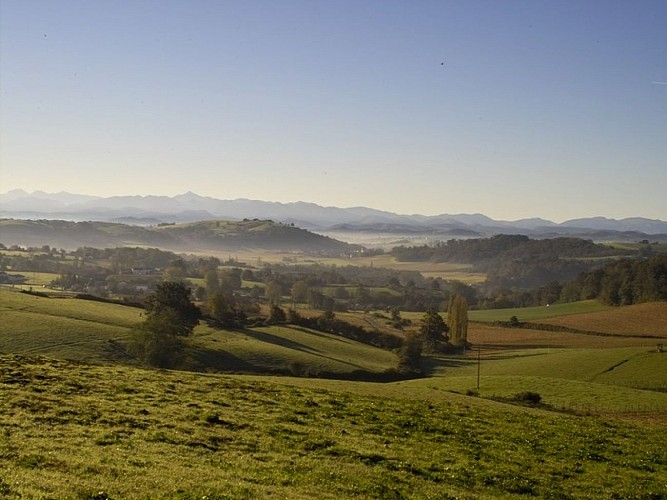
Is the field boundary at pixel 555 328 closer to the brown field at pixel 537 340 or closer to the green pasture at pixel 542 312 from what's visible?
the brown field at pixel 537 340

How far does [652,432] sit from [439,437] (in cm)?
1615

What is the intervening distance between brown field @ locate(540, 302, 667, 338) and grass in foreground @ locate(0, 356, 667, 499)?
86.1m

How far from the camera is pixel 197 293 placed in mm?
159750

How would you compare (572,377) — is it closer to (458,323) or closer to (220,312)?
(458,323)

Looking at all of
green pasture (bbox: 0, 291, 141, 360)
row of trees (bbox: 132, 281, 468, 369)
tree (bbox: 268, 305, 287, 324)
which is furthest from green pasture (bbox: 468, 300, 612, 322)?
green pasture (bbox: 0, 291, 141, 360)

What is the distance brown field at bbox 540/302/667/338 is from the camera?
4547 inches

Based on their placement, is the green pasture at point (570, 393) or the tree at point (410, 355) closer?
the green pasture at point (570, 393)

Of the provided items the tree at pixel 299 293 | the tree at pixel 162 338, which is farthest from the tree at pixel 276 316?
the tree at pixel 299 293

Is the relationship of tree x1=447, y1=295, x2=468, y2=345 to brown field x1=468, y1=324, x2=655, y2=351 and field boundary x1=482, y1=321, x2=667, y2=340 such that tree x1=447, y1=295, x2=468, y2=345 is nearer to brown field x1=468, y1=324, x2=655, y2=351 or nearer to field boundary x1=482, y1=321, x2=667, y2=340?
brown field x1=468, y1=324, x2=655, y2=351

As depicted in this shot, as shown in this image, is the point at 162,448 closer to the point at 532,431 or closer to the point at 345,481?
the point at 345,481

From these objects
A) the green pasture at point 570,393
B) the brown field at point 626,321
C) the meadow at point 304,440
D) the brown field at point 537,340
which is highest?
the meadow at point 304,440

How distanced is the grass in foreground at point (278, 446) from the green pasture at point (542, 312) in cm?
11034

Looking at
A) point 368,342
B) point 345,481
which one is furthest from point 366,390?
point 368,342

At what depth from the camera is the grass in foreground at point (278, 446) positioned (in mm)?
18109
